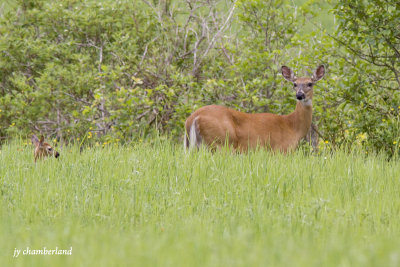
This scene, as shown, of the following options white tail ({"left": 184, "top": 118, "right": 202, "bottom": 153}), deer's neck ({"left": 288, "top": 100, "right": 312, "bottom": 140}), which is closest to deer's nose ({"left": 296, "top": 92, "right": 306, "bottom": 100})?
deer's neck ({"left": 288, "top": 100, "right": 312, "bottom": 140})

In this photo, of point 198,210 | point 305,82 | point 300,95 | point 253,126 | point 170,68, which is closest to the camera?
point 198,210

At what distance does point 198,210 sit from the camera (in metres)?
4.53

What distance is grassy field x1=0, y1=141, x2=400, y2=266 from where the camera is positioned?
128 inches

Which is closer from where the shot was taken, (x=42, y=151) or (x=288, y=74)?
(x=42, y=151)

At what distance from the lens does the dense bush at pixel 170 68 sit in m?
7.91

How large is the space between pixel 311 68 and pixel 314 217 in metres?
4.82

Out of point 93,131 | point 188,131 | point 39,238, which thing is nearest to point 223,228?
point 39,238

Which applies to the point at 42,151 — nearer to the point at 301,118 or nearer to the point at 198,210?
the point at 198,210

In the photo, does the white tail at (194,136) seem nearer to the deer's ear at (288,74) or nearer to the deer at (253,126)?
the deer at (253,126)

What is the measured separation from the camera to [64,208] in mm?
4453

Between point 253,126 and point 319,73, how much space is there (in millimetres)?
1196

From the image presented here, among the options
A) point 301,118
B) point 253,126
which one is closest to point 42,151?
point 253,126

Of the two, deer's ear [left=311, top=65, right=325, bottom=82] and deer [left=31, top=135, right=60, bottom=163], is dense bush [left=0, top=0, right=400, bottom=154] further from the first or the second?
deer [left=31, top=135, right=60, bottom=163]

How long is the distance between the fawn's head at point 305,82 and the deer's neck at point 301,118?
76 mm
